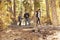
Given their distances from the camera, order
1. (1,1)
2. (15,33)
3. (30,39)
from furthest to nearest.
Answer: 1. (15,33)
2. (30,39)
3. (1,1)

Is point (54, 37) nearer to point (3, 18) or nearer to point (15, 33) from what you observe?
point (15, 33)

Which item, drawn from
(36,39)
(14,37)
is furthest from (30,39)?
(14,37)

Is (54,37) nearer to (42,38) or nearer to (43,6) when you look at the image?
(42,38)

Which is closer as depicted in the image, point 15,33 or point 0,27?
point 0,27

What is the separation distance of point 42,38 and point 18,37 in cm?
184

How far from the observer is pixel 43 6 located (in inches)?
1513

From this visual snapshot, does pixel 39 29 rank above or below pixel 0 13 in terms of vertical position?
below

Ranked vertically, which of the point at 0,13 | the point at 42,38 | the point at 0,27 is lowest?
the point at 42,38

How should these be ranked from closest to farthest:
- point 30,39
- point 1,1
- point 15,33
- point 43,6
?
1. point 1,1
2. point 30,39
3. point 15,33
4. point 43,6

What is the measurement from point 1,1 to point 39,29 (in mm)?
8509

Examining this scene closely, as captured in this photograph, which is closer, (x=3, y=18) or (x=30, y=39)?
(x=3, y=18)

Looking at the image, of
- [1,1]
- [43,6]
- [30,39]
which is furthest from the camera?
[43,6]

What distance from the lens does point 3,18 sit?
413 inches

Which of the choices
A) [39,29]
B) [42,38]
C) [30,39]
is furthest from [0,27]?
[39,29]
